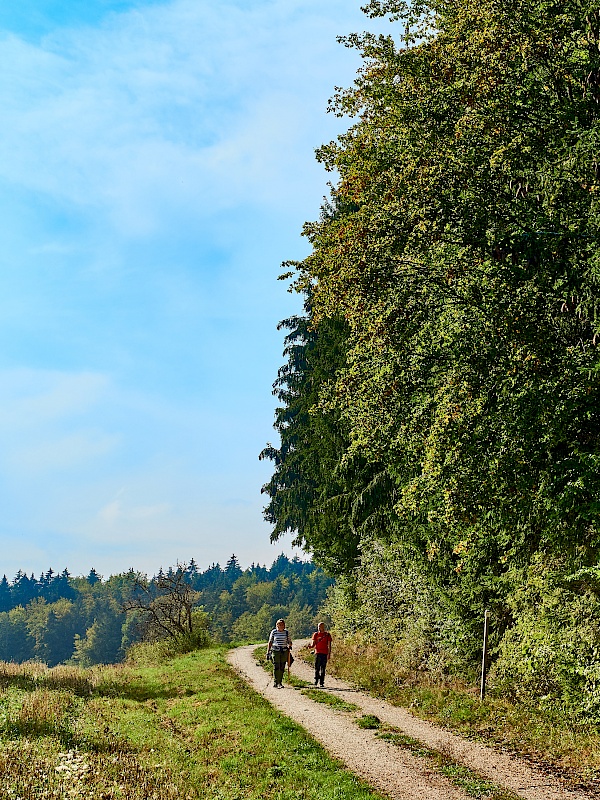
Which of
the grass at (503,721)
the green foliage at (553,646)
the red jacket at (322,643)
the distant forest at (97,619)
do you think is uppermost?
the green foliage at (553,646)

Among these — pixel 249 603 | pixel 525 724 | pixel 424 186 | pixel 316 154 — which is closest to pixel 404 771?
pixel 525 724

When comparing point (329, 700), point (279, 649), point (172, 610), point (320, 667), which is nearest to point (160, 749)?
point (329, 700)

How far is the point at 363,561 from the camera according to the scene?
86.1ft

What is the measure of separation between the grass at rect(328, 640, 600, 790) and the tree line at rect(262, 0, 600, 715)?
0.52 m

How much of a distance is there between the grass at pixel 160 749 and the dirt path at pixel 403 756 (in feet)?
1.49

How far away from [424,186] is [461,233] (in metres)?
1.25

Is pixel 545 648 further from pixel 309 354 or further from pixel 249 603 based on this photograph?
pixel 249 603

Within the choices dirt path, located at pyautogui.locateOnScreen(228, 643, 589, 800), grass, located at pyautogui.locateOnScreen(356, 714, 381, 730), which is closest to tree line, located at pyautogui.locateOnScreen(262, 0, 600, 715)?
dirt path, located at pyautogui.locateOnScreen(228, 643, 589, 800)

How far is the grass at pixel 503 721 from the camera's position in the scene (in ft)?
37.0

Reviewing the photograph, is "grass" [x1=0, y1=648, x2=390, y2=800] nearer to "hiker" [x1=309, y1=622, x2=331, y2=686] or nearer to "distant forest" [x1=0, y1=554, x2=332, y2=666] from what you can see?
"hiker" [x1=309, y1=622, x2=331, y2=686]

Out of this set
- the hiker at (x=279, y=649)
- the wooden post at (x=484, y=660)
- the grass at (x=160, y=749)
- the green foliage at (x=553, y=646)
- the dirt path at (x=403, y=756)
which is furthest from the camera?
the hiker at (x=279, y=649)

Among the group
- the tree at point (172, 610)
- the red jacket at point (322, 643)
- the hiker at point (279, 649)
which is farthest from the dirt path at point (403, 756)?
the tree at point (172, 610)

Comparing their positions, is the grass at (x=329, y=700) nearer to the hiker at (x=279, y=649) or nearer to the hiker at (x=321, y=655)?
the hiker at (x=279, y=649)

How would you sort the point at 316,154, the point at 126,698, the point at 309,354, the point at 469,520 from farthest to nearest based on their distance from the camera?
the point at 309,354, the point at 126,698, the point at 316,154, the point at 469,520
